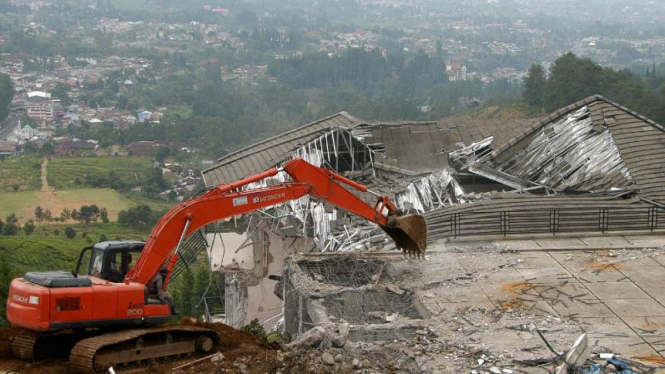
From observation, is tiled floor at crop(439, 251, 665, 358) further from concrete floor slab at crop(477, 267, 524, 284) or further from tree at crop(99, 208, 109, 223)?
tree at crop(99, 208, 109, 223)

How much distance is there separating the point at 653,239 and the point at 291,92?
13606cm

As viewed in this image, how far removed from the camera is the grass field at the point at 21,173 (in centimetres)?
9488

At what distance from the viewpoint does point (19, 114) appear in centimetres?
14238

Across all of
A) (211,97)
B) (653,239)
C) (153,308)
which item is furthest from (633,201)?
(211,97)

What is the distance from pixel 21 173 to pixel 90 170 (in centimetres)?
617

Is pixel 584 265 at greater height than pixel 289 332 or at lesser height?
greater

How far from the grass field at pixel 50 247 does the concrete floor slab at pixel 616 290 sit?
94.8 ft

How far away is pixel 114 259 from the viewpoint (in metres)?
18.9

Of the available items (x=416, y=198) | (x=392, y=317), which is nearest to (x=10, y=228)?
(x=416, y=198)

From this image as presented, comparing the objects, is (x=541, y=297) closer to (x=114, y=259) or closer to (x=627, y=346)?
(x=627, y=346)

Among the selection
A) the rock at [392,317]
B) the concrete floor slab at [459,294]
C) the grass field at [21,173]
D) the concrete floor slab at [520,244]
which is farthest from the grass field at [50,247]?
the rock at [392,317]

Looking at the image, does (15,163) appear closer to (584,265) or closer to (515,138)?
(515,138)

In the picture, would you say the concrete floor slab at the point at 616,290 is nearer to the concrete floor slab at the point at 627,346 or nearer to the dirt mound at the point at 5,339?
the concrete floor slab at the point at 627,346

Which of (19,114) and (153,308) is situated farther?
(19,114)
